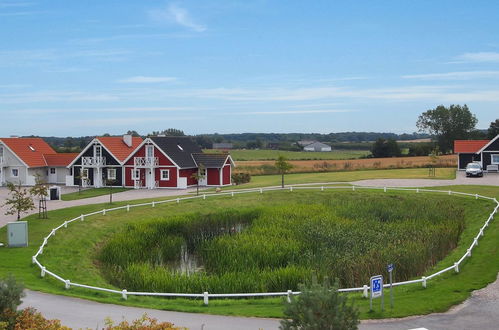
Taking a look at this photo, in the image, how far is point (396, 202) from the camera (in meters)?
43.8

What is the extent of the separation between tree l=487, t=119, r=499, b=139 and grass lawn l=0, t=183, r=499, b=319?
58416 mm

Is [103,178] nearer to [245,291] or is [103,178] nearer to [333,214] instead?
[333,214]

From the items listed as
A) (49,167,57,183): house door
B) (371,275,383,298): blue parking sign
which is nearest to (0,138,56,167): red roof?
(49,167,57,183): house door

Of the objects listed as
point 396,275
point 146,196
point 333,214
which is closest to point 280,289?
point 396,275

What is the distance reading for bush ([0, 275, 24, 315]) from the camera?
12773 mm

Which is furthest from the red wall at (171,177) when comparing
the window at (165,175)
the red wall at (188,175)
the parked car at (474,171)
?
the parked car at (474,171)

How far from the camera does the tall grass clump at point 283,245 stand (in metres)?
22.7

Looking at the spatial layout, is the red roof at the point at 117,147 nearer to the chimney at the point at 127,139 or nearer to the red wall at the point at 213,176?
the chimney at the point at 127,139

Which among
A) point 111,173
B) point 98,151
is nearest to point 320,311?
point 111,173

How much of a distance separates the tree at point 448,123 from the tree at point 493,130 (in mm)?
9311

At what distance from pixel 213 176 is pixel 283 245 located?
96.8ft

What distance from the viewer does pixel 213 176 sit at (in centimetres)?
5725

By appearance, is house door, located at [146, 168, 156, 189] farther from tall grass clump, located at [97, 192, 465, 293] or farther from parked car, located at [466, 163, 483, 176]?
parked car, located at [466, 163, 483, 176]

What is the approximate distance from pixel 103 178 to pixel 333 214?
27763 millimetres
